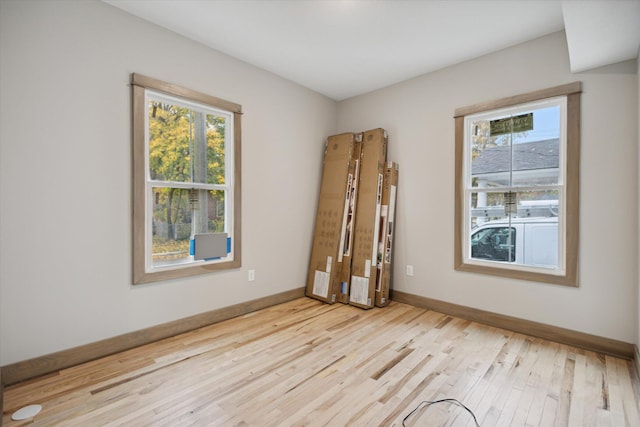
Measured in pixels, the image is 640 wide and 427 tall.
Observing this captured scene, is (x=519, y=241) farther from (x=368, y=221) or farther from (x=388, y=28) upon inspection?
(x=388, y=28)

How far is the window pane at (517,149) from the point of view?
2.85 m

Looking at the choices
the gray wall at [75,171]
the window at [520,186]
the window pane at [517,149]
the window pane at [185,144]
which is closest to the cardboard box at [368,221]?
the window at [520,186]

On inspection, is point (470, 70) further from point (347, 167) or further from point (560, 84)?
point (347, 167)

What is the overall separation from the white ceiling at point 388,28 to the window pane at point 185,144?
0.72 m

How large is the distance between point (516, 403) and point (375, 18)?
2973 millimetres

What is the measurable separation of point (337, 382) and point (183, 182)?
2189mm

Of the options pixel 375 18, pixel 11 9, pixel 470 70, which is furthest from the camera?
pixel 470 70

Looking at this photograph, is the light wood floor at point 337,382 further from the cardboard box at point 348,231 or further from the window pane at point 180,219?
the cardboard box at point 348,231

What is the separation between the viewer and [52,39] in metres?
2.18

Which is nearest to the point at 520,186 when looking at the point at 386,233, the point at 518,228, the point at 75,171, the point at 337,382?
the point at 518,228

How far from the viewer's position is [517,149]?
3.06 meters

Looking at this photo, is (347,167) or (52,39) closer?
(52,39)

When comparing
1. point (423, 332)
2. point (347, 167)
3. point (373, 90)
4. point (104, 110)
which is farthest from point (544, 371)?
point (104, 110)

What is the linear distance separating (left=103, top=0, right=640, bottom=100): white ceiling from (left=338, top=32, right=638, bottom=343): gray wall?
0.20 m
